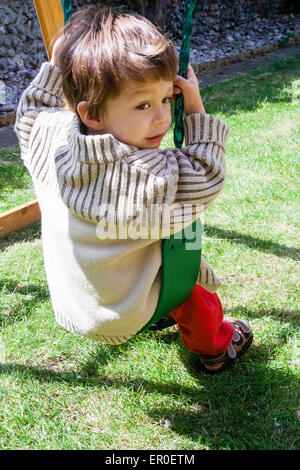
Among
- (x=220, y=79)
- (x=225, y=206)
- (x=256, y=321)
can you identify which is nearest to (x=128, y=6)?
(x=220, y=79)

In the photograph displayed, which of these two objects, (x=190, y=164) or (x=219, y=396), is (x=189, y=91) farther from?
(x=219, y=396)

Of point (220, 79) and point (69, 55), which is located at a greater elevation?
point (69, 55)

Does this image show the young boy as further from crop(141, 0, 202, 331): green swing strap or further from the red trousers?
the red trousers

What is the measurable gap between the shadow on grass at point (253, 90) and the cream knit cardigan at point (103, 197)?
13.5 feet

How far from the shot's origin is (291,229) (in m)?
3.29

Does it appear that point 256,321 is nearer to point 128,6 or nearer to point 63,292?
point 63,292

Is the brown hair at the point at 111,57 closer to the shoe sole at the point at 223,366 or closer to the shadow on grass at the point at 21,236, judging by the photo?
the shoe sole at the point at 223,366

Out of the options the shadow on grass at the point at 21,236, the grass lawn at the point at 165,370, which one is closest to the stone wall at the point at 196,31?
the shadow on grass at the point at 21,236

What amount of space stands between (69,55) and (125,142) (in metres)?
0.35

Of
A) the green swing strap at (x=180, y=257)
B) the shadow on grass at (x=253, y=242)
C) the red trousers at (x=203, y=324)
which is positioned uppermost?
the green swing strap at (x=180, y=257)

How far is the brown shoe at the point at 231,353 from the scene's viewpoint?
2197 mm

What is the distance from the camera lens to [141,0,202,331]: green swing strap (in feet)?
5.62

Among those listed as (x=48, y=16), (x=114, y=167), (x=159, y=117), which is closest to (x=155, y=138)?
(x=159, y=117)

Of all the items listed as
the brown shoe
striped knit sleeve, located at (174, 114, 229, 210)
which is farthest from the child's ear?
the brown shoe
